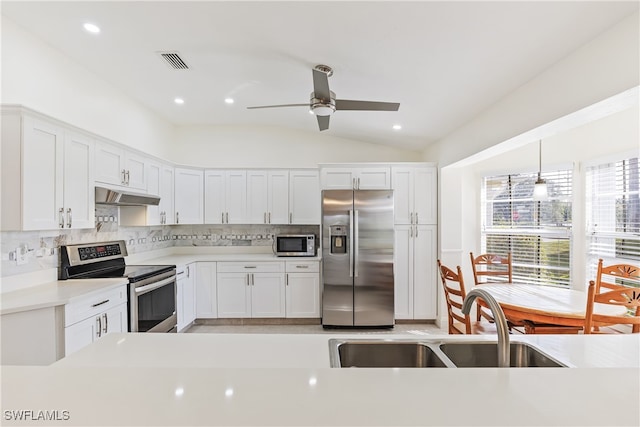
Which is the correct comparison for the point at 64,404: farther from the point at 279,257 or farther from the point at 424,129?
the point at 424,129

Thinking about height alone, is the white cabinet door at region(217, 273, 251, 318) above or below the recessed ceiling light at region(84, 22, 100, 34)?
below

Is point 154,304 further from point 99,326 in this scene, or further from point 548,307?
point 548,307

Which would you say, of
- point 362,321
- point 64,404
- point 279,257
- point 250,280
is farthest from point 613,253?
point 64,404

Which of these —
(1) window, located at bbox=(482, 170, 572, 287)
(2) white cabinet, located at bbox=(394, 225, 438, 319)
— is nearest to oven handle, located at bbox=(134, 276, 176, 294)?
(2) white cabinet, located at bbox=(394, 225, 438, 319)

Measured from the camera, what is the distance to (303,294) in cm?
429

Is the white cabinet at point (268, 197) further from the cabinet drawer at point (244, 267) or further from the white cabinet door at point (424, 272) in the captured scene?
the white cabinet door at point (424, 272)

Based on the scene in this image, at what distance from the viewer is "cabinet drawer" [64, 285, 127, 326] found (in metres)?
2.13

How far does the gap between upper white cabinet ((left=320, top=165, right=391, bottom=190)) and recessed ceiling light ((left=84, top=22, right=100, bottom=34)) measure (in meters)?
2.77

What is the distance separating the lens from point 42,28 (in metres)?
2.36

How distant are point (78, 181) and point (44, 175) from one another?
30cm

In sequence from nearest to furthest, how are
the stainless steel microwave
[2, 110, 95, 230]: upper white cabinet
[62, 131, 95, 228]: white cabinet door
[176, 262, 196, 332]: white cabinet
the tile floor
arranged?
1. [2, 110, 95, 230]: upper white cabinet
2. [62, 131, 95, 228]: white cabinet door
3. [176, 262, 196, 332]: white cabinet
4. the tile floor
5. the stainless steel microwave

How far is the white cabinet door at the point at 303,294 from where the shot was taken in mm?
4281

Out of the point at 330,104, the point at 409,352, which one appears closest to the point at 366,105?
the point at 330,104

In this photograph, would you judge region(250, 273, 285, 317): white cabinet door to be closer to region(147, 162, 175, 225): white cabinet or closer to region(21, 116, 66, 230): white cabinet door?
region(147, 162, 175, 225): white cabinet
